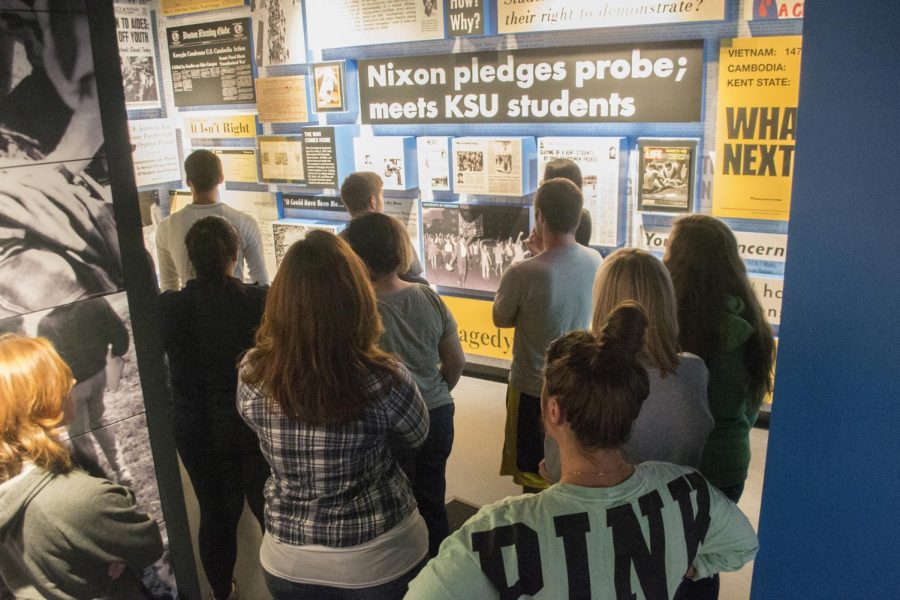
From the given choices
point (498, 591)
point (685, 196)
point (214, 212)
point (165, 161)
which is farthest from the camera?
point (165, 161)

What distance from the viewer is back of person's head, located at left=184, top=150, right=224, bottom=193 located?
3.81 m

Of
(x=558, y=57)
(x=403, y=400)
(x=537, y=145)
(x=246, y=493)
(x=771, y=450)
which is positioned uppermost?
(x=558, y=57)

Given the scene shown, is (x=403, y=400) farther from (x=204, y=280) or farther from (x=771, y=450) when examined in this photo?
(x=204, y=280)

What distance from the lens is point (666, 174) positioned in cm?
425

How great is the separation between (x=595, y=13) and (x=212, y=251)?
2.73m

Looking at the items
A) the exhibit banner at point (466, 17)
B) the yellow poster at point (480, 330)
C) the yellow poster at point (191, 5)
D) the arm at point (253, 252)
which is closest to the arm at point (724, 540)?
the arm at point (253, 252)

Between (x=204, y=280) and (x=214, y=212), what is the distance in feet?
4.62

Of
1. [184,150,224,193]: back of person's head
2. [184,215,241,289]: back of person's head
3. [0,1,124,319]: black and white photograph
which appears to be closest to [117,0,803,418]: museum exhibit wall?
[184,150,224,193]: back of person's head

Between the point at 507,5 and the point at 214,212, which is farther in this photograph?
the point at 507,5

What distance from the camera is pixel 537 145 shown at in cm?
473

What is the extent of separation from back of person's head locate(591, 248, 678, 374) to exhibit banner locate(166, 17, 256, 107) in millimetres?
4610

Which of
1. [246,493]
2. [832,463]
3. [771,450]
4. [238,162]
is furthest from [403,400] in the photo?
[238,162]

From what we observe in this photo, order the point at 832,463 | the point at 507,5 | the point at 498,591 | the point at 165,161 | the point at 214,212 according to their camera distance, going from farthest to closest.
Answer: the point at 165,161 → the point at 507,5 → the point at 214,212 → the point at 832,463 → the point at 498,591

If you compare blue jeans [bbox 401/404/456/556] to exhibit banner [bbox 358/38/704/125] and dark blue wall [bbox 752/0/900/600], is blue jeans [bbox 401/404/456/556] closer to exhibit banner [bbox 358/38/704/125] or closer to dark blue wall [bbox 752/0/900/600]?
dark blue wall [bbox 752/0/900/600]
